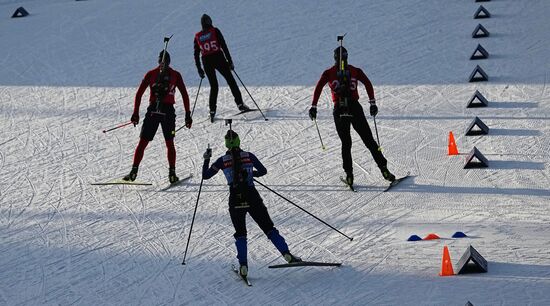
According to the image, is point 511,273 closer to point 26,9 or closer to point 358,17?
point 358,17

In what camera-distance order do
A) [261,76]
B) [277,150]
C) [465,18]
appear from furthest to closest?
[465,18], [261,76], [277,150]

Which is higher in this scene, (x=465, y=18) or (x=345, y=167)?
(x=465, y=18)

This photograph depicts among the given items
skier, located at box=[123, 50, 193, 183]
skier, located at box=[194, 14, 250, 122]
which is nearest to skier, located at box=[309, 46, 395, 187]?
skier, located at box=[123, 50, 193, 183]

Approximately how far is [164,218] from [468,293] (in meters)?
3.74

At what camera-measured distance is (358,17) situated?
60.5 ft

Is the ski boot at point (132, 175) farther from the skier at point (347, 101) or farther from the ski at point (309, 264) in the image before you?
the ski at point (309, 264)

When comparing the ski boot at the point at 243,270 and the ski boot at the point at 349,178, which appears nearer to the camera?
the ski boot at the point at 243,270

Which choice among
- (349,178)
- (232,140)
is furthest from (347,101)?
(232,140)

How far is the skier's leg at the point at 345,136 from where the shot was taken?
10805 mm

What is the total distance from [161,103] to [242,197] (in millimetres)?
2818

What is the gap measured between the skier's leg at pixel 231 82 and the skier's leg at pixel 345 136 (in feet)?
9.73

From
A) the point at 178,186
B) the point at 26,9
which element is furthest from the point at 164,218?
the point at 26,9

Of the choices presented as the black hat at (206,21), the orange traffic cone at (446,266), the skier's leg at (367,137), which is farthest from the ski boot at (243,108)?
the orange traffic cone at (446,266)

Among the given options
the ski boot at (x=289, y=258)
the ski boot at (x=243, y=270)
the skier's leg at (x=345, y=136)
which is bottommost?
the ski boot at (x=243, y=270)
